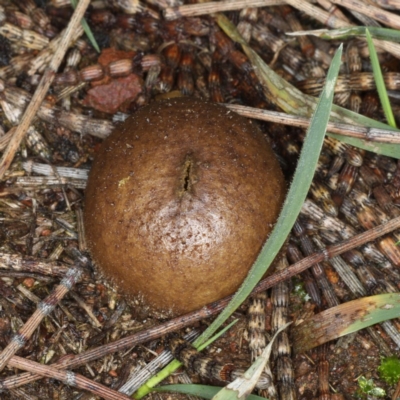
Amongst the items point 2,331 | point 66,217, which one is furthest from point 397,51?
point 2,331

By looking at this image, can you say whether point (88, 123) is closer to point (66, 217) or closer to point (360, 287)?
point (66, 217)

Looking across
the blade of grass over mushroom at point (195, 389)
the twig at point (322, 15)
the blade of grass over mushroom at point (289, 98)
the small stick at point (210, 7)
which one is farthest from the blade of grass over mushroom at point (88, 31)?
the blade of grass over mushroom at point (195, 389)

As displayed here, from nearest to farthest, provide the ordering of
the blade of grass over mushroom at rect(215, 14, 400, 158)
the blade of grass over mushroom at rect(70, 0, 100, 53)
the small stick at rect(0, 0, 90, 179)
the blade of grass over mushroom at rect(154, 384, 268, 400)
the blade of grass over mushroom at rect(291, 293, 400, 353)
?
the blade of grass over mushroom at rect(154, 384, 268, 400), the blade of grass over mushroom at rect(291, 293, 400, 353), the blade of grass over mushroom at rect(215, 14, 400, 158), the small stick at rect(0, 0, 90, 179), the blade of grass over mushroom at rect(70, 0, 100, 53)

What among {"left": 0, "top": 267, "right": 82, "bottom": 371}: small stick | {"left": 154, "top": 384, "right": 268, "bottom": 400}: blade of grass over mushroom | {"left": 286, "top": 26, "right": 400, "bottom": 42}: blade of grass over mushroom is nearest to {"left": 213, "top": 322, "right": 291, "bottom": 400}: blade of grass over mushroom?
{"left": 154, "top": 384, "right": 268, "bottom": 400}: blade of grass over mushroom

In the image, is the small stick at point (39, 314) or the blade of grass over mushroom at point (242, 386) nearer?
the blade of grass over mushroom at point (242, 386)

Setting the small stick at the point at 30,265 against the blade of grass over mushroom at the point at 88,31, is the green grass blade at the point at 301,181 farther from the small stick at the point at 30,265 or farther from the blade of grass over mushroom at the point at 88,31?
the blade of grass over mushroom at the point at 88,31

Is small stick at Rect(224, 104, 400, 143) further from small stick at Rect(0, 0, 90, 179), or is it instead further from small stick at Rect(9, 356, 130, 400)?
small stick at Rect(9, 356, 130, 400)
